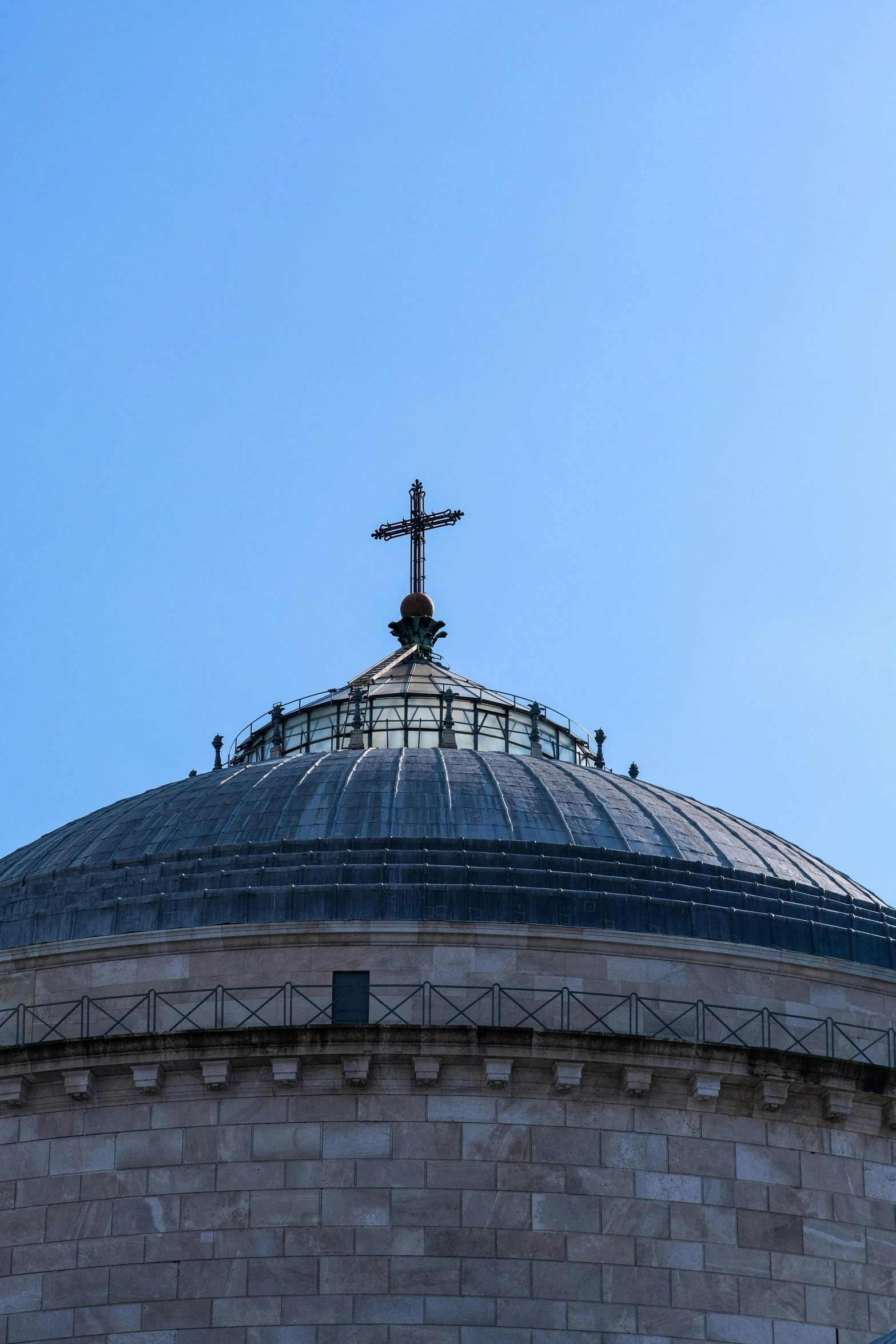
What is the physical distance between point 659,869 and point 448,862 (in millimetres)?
3491

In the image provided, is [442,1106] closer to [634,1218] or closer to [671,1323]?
[634,1218]

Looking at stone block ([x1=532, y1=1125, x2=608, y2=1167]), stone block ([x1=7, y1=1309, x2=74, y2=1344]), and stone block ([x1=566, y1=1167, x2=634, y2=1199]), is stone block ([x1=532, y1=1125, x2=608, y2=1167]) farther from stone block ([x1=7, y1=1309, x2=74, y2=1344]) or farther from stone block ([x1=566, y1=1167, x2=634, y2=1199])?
stone block ([x1=7, y1=1309, x2=74, y2=1344])

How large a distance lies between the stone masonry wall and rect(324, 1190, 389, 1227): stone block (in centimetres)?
3

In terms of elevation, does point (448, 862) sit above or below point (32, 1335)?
above

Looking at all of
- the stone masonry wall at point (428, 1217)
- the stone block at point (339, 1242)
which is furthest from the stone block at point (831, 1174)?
the stone block at point (339, 1242)

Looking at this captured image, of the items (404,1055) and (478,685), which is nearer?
(404,1055)

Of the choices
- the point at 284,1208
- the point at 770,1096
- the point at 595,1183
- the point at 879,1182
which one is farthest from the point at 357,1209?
the point at 879,1182

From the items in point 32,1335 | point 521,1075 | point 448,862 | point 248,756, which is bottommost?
point 32,1335

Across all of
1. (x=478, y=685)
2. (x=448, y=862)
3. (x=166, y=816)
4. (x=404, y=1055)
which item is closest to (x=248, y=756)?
(x=478, y=685)

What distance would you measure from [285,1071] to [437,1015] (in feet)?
9.03

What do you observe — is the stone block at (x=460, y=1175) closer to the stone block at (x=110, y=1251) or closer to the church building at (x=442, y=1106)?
the church building at (x=442, y=1106)

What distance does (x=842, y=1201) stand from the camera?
44.9 metres

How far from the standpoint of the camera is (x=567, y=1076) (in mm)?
44250

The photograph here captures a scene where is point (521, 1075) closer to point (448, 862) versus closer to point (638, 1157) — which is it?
point (638, 1157)
